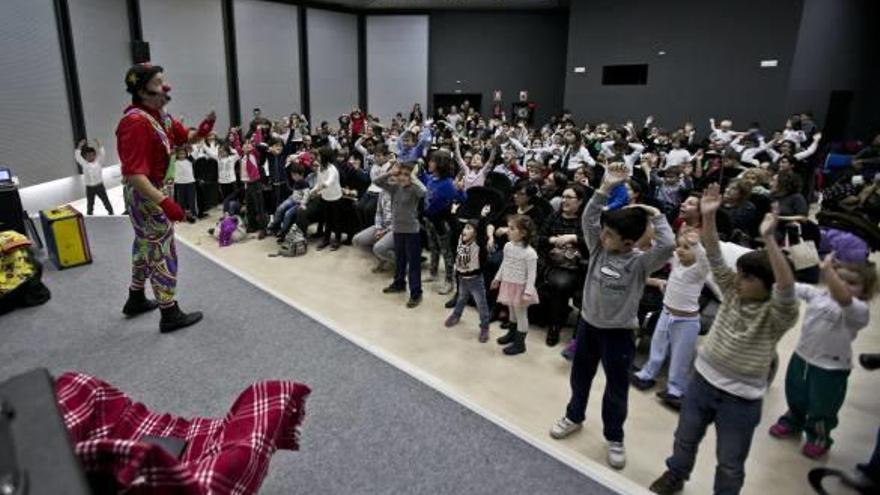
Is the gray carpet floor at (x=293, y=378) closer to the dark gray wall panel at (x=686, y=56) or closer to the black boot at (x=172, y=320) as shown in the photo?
the black boot at (x=172, y=320)

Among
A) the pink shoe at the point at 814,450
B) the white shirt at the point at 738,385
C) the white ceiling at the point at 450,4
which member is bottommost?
the pink shoe at the point at 814,450

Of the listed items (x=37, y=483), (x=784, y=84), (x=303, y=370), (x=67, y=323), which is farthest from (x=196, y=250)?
(x=784, y=84)

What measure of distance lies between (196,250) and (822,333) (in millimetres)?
5053

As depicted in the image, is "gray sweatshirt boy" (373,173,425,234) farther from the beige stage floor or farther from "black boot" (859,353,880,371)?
"black boot" (859,353,880,371)

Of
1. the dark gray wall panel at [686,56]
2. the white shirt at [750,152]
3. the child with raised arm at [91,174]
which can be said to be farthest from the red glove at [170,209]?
the dark gray wall panel at [686,56]

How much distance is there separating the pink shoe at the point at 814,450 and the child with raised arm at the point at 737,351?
3.35 feet

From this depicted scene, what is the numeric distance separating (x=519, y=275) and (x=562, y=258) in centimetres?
52

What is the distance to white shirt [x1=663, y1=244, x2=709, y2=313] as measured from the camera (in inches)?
129

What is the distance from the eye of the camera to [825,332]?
279cm

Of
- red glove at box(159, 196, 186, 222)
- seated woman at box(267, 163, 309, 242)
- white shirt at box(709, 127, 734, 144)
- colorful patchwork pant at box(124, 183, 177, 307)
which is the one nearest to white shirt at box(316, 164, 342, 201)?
seated woman at box(267, 163, 309, 242)

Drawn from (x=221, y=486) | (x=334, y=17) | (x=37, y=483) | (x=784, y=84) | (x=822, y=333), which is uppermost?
(x=334, y=17)

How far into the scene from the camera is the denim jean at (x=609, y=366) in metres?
2.68

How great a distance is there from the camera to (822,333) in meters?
2.80

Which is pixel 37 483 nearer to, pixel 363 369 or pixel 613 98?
pixel 363 369
